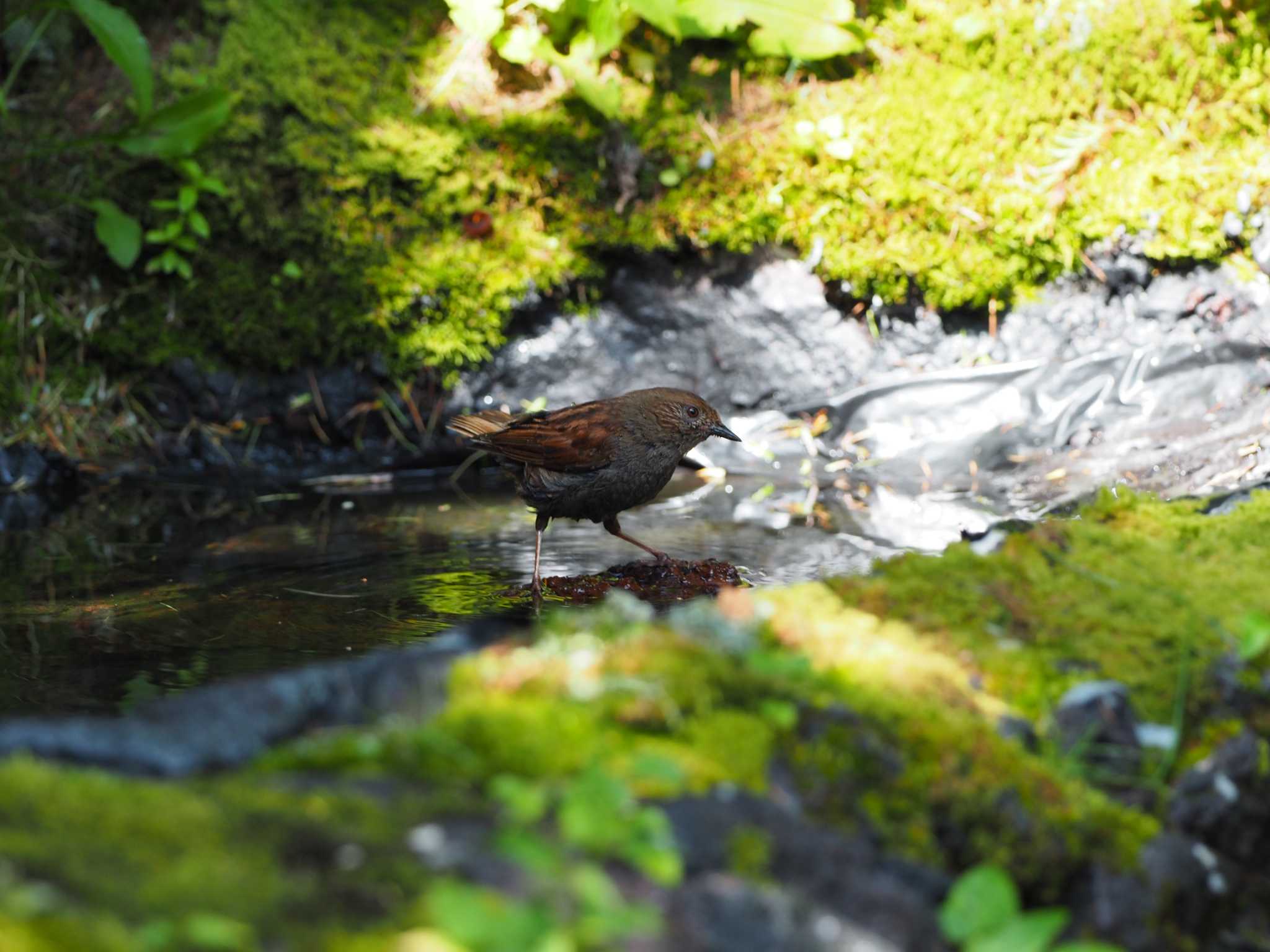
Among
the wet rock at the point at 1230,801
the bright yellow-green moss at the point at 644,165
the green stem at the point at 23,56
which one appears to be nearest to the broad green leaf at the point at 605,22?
the bright yellow-green moss at the point at 644,165

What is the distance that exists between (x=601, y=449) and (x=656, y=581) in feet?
2.30

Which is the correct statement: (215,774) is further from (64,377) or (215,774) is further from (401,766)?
(64,377)

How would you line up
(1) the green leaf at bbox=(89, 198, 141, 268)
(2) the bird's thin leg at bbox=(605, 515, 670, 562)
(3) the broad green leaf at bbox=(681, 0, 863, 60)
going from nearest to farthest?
1. (2) the bird's thin leg at bbox=(605, 515, 670, 562)
2. (3) the broad green leaf at bbox=(681, 0, 863, 60)
3. (1) the green leaf at bbox=(89, 198, 141, 268)

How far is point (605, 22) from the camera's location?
6.68 meters

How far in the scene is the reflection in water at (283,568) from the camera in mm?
4188

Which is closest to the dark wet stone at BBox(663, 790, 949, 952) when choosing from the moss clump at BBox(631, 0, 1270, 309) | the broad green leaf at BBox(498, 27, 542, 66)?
the moss clump at BBox(631, 0, 1270, 309)

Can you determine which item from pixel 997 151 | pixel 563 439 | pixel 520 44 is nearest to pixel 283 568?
pixel 563 439

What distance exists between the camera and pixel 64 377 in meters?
7.65

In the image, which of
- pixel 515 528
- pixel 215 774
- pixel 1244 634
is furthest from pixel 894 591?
pixel 515 528

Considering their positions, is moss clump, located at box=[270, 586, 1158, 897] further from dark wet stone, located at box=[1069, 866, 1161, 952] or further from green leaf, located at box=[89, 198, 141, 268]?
green leaf, located at box=[89, 198, 141, 268]

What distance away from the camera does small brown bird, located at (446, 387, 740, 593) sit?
5145 millimetres

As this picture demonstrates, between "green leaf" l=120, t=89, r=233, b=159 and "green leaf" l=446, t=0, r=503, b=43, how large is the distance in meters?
1.68

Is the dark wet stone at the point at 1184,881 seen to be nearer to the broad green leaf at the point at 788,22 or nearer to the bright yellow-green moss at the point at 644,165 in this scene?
the bright yellow-green moss at the point at 644,165

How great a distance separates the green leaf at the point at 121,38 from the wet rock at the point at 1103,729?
265 inches
